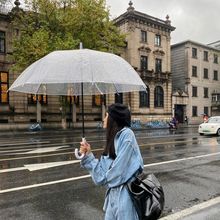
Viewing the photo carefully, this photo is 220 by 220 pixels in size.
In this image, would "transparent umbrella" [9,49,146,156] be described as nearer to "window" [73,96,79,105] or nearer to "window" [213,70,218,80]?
"window" [73,96,79,105]

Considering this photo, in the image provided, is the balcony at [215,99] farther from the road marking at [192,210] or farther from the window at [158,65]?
the road marking at [192,210]

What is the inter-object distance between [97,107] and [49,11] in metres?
13.8

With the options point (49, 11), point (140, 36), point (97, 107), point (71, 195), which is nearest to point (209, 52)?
point (140, 36)

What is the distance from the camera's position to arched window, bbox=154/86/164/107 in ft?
143

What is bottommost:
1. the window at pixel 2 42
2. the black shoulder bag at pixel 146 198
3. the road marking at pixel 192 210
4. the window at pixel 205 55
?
the road marking at pixel 192 210

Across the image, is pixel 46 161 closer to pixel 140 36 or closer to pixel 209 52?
pixel 140 36

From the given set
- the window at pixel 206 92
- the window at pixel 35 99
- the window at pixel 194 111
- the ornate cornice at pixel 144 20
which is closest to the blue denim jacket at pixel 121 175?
the window at pixel 35 99

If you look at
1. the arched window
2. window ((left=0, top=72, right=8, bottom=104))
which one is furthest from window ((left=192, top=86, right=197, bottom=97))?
window ((left=0, top=72, right=8, bottom=104))

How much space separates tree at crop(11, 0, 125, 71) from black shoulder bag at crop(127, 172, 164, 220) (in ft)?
75.5

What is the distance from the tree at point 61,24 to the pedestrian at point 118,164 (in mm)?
22635

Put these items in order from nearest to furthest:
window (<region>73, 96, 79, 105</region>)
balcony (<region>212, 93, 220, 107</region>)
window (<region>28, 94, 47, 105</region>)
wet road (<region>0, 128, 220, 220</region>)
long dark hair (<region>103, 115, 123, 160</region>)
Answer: long dark hair (<region>103, 115, 123, 160</region>), wet road (<region>0, 128, 220, 220</region>), window (<region>28, 94, 47, 105</region>), window (<region>73, 96, 79, 105</region>), balcony (<region>212, 93, 220, 107</region>)

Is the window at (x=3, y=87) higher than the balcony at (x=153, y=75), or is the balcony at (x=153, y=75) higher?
the balcony at (x=153, y=75)

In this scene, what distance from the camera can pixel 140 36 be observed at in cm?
4172

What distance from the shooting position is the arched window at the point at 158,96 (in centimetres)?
4366
